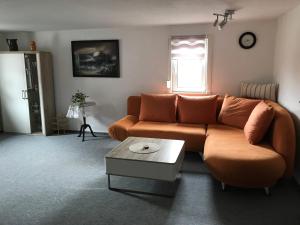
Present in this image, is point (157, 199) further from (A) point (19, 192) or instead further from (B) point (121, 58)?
(B) point (121, 58)

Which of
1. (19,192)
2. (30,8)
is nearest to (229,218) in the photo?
(19,192)

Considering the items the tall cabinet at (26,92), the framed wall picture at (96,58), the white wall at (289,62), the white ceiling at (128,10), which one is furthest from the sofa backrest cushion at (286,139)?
the tall cabinet at (26,92)

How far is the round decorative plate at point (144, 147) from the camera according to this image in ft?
9.28

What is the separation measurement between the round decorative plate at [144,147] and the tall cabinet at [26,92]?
9.04 feet

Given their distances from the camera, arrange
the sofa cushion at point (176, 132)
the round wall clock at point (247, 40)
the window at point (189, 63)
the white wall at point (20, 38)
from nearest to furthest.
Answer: the sofa cushion at point (176, 132), the round wall clock at point (247, 40), the window at point (189, 63), the white wall at point (20, 38)

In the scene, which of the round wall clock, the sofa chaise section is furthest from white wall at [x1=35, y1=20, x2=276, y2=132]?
the sofa chaise section

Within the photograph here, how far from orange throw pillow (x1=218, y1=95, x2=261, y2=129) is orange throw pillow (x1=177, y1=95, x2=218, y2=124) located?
148mm

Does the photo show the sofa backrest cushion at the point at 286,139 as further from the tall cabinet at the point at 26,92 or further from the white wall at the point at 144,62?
the tall cabinet at the point at 26,92

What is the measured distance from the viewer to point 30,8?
300cm

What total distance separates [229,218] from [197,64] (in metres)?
Answer: 2.84

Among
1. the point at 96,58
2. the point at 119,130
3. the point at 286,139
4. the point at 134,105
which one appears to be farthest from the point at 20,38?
the point at 286,139

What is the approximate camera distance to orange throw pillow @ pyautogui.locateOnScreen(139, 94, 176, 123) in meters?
4.18

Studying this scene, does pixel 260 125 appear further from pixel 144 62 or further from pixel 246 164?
pixel 144 62

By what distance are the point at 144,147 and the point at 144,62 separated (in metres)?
2.20
